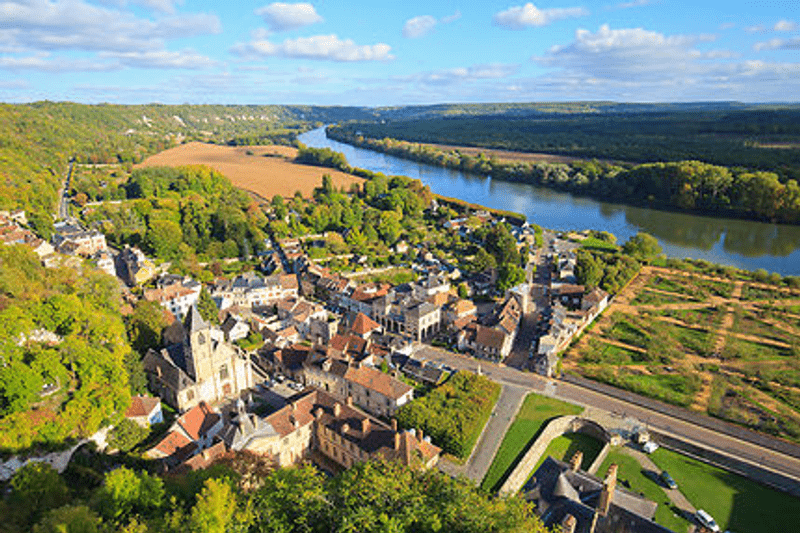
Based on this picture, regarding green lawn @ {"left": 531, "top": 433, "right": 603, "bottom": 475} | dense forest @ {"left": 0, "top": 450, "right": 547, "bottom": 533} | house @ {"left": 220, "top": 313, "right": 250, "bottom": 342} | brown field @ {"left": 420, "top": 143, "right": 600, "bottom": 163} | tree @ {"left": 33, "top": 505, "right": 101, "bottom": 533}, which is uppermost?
brown field @ {"left": 420, "top": 143, "right": 600, "bottom": 163}

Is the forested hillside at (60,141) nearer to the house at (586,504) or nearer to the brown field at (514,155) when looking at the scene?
the house at (586,504)

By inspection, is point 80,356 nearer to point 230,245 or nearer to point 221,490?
point 221,490

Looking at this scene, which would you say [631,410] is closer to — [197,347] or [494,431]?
[494,431]

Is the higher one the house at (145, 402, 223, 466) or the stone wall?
the house at (145, 402, 223, 466)

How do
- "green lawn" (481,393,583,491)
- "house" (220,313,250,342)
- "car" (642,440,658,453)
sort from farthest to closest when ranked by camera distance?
"house" (220,313,250,342), "car" (642,440,658,453), "green lawn" (481,393,583,491)

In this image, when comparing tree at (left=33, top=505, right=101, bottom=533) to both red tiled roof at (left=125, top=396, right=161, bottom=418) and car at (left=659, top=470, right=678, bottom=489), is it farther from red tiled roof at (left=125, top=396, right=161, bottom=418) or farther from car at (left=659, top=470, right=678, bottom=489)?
car at (left=659, top=470, right=678, bottom=489)

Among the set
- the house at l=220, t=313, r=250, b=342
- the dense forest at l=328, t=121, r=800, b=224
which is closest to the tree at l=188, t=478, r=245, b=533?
the house at l=220, t=313, r=250, b=342

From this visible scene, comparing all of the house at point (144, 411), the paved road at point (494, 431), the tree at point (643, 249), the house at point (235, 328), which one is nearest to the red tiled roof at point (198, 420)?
the house at point (144, 411)
